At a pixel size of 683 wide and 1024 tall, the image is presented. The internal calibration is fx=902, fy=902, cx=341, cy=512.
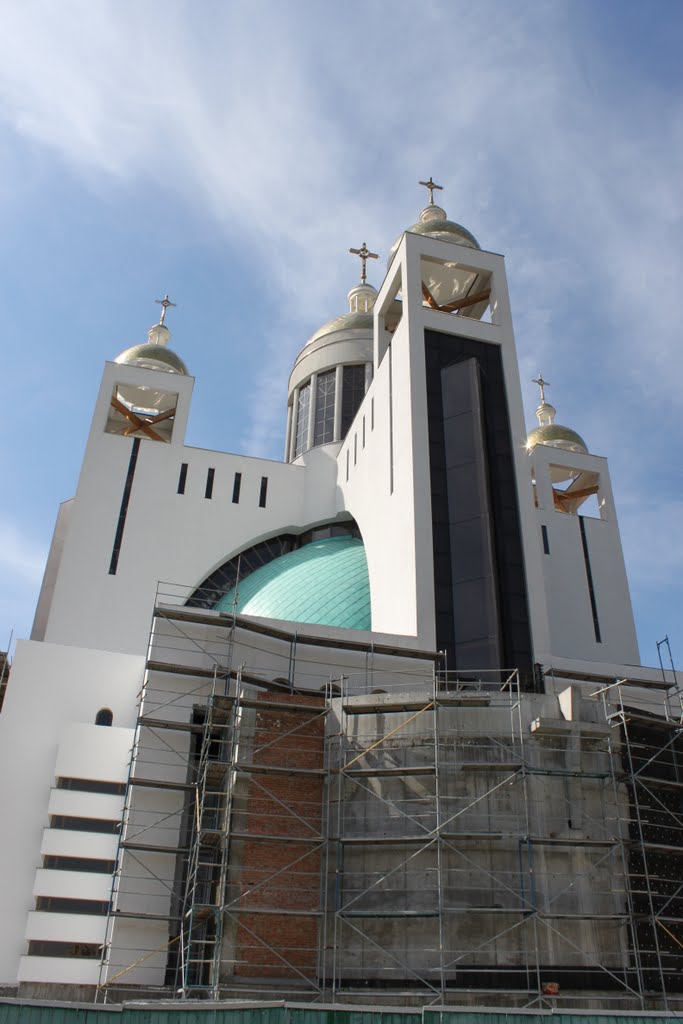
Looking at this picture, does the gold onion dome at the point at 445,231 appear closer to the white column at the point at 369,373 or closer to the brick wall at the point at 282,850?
the white column at the point at 369,373

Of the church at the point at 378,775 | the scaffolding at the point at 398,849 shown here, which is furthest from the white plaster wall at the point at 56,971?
the scaffolding at the point at 398,849

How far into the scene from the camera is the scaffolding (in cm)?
1343

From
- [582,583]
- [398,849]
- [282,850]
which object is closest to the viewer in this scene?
Result: [398,849]

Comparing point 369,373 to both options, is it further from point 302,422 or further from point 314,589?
point 314,589

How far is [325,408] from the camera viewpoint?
3148 centimetres

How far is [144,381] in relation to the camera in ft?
88.4

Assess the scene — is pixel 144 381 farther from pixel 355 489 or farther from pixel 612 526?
pixel 612 526

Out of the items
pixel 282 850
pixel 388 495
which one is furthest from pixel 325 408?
pixel 282 850

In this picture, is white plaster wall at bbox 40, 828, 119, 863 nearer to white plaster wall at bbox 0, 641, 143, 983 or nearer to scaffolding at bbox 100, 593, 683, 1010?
white plaster wall at bbox 0, 641, 143, 983

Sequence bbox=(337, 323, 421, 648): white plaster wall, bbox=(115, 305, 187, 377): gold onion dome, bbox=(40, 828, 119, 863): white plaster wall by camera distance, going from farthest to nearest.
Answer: bbox=(115, 305, 187, 377): gold onion dome → bbox=(337, 323, 421, 648): white plaster wall → bbox=(40, 828, 119, 863): white plaster wall

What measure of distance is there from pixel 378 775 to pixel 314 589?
711 centimetres

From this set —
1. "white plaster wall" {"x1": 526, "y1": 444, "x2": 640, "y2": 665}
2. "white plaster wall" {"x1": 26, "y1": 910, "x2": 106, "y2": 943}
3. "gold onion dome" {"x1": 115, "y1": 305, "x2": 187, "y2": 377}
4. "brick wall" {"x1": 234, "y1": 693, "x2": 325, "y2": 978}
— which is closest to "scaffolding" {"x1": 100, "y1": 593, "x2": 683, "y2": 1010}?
"brick wall" {"x1": 234, "y1": 693, "x2": 325, "y2": 978}

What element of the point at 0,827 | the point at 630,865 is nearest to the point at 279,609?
the point at 0,827

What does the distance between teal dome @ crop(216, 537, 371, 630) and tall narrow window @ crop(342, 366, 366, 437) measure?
717 cm
